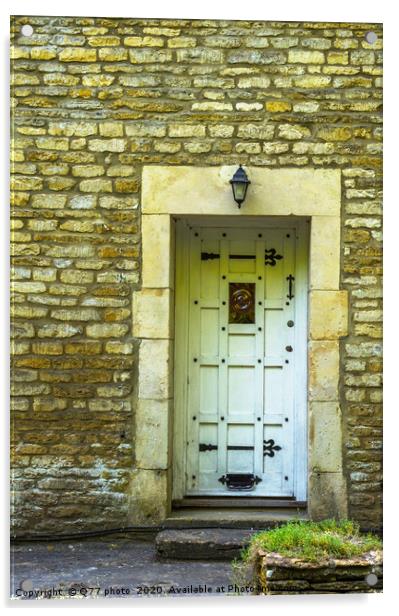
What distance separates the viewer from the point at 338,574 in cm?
390

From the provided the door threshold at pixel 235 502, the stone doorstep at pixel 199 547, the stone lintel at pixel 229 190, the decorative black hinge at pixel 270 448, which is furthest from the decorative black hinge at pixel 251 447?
the stone lintel at pixel 229 190

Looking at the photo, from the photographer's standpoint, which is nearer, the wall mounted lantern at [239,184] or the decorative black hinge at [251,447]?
the wall mounted lantern at [239,184]

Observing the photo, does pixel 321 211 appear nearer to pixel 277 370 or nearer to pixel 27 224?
pixel 277 370

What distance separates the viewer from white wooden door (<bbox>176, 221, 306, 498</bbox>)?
4.86 metres

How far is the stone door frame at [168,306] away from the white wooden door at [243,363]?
1.03 feet

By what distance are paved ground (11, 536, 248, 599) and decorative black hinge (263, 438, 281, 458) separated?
0.83m

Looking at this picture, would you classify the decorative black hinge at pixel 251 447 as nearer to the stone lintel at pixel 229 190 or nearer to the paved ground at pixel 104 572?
the paved ground at pixel 104 572

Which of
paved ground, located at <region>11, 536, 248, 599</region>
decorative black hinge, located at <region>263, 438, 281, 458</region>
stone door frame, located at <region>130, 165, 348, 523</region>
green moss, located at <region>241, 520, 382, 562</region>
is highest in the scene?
stone door frame, located at <region>130, 165, 348, 523</region>

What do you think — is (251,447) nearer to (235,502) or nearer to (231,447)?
(231,447)

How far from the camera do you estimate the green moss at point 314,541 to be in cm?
395

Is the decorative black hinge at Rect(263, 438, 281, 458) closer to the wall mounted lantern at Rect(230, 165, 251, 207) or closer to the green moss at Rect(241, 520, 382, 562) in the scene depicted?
the green moss at Rect(241, 520, 382, 562)

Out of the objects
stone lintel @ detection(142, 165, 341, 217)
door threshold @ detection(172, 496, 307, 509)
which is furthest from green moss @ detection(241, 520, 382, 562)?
stone lintel @ detection(142, 165, 341, 217)
